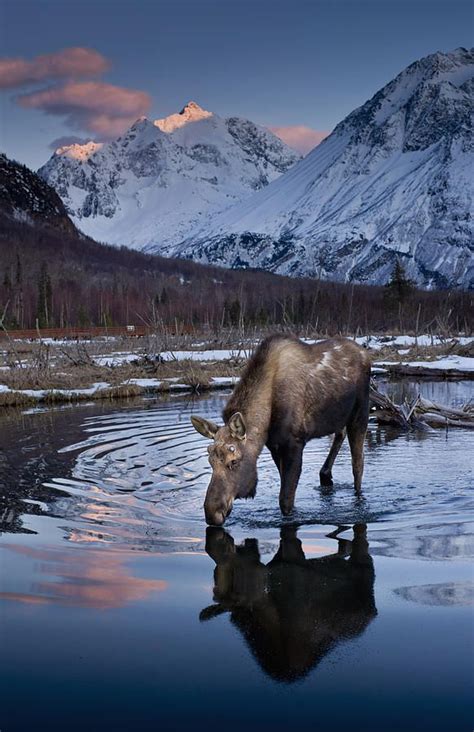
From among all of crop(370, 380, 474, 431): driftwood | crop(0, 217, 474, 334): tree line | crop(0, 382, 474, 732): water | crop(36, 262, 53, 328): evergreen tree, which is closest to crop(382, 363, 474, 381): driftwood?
crop(370, 380, 474, 431): driftwood

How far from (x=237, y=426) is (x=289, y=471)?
131 cm

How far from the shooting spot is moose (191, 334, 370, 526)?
29.0ft

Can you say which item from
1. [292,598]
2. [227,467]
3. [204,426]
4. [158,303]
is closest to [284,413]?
[204,426]

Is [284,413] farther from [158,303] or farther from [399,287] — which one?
[158,303]

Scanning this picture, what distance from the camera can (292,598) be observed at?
279 inches

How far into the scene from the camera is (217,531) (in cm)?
959

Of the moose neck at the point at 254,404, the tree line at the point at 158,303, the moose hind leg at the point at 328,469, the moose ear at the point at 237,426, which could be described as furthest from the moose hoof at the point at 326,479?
the tree line at the point at 158,303

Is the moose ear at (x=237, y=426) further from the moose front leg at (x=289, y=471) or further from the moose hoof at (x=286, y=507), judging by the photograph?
the moose hoof at (x=286, y=507)

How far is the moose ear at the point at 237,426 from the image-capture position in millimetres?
8867

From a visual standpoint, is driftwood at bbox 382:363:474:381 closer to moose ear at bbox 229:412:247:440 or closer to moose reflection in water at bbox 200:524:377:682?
moose ear at bbox 229:412:247:440

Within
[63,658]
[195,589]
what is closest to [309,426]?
[195,589]

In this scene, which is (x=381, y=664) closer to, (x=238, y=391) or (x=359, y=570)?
(x=359, y=570)

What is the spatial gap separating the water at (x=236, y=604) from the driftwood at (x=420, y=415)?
5458mm

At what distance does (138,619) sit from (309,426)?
4.39 metres
